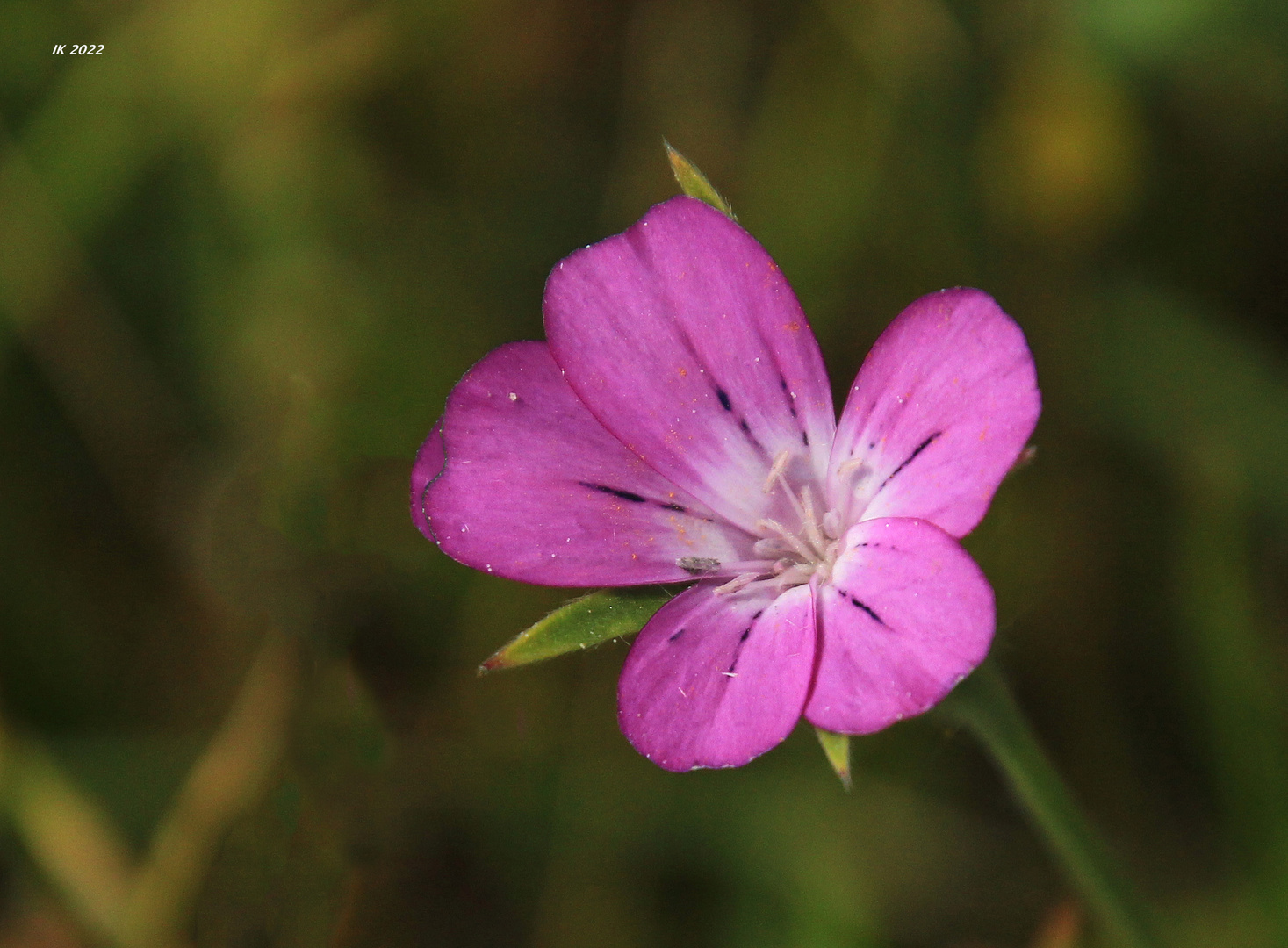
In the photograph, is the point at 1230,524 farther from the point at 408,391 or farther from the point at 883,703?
the point at 408,391

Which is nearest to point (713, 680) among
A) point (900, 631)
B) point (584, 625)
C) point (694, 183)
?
point (584, 625)

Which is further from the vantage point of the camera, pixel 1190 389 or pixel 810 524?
pixel 1190 389

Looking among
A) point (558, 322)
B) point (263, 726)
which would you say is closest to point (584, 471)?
point (558, 322)

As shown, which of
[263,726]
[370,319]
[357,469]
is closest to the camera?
[263,726]

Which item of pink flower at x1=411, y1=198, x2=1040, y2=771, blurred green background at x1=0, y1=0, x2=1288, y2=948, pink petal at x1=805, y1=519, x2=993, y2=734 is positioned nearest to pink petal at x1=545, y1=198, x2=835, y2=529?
pink flower at x1=411, y1=198, x2=1040, y2=771

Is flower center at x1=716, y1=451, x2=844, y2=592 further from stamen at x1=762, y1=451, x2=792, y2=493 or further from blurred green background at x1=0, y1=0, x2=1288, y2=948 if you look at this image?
blurred green background at x1=0, y1=0, x2=1288, y2=948

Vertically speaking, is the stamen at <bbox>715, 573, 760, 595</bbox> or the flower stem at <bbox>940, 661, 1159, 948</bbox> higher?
the stamen at <bbox>715, 573, 760, 595</bbox>

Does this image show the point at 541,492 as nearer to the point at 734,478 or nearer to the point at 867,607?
the point at 734,478
